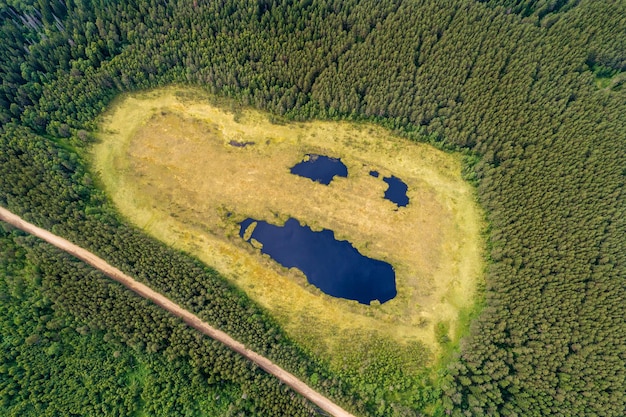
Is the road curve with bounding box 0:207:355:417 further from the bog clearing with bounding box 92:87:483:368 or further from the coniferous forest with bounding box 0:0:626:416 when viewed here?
the bog clearing with bounding box 92:87:483:368

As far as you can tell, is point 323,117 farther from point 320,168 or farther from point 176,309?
point 176,309

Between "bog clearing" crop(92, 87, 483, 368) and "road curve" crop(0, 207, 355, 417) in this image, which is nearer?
"road curve" crop(0, 207, 355, 417)

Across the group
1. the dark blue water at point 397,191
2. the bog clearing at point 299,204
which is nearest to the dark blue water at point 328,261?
the bog clearing at point 299,204

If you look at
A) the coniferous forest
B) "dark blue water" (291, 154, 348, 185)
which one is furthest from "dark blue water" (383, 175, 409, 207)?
the coniferous forest

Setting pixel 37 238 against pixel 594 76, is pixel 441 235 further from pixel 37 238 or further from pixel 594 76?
pixel 37 238

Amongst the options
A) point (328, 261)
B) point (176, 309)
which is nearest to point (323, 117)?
point (328, 261)

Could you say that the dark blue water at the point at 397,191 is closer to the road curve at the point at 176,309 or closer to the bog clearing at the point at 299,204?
the bog clearing at the point at 299,204

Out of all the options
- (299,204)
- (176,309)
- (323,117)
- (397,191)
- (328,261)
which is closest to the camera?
(176,309)
